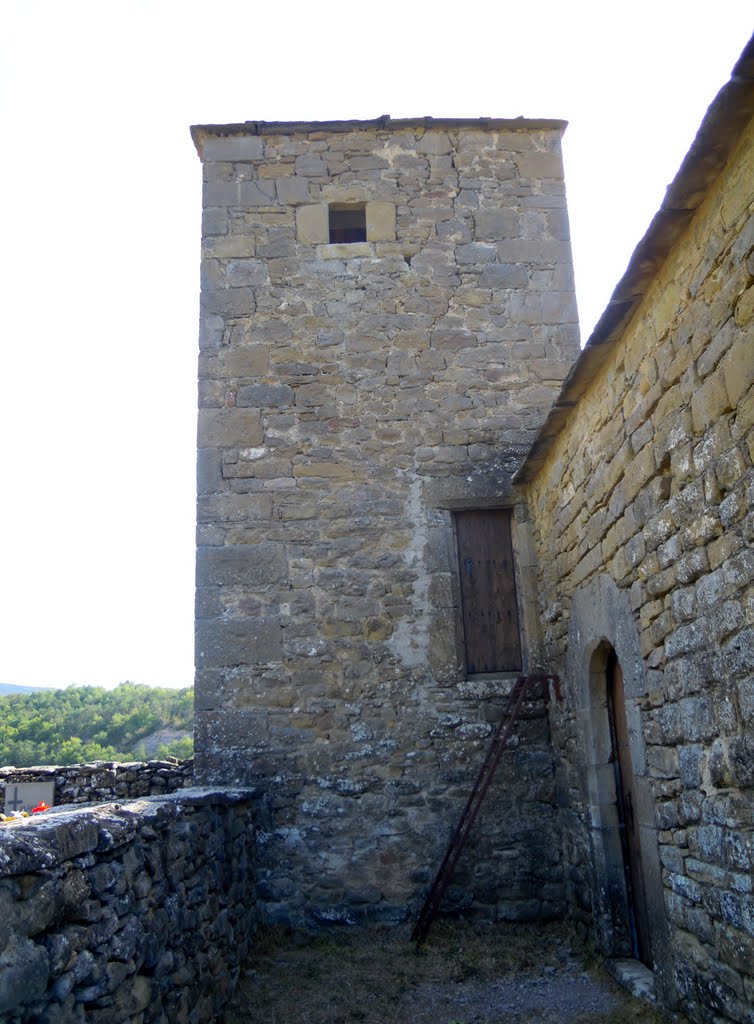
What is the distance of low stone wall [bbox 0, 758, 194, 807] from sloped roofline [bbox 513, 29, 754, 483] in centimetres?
479

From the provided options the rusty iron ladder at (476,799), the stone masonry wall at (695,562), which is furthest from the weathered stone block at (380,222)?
the rusty iron ladder at (476,799)

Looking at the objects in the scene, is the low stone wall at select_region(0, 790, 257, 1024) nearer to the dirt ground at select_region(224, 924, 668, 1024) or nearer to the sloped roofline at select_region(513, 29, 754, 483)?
the dirt ground at select_region(224, 924, 668, 1024)

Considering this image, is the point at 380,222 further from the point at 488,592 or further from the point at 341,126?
the point at 488,592

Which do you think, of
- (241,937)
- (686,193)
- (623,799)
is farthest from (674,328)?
(241,937)

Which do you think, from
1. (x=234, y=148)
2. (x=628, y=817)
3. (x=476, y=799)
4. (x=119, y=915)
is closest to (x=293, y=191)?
(x=234, y=148)

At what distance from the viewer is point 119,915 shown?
317 cm

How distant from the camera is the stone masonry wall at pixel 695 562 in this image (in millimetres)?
3078

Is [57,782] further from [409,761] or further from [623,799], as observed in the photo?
[623,799]

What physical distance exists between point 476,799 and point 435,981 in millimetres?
1348

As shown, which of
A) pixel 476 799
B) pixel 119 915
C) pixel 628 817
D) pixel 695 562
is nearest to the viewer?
pixel 119 915

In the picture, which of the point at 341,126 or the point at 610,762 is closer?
the point at 610,762

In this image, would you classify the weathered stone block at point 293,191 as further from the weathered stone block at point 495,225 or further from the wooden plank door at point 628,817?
the wooden plank door at point 628,817

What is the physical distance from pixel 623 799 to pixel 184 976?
263 cm

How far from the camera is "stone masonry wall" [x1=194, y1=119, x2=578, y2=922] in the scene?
6.08 metres
